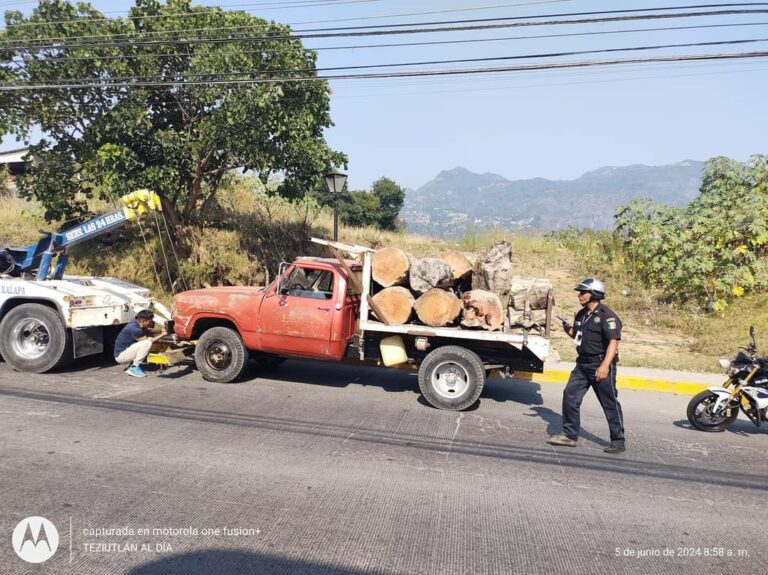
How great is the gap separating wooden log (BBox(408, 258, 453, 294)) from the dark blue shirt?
14.0ft

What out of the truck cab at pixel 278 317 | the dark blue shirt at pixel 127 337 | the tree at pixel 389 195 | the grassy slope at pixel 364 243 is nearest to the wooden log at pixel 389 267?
the truck cab at pixel 278 317

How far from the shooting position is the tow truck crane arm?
8.77 metres

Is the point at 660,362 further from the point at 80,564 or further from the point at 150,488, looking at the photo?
the point at 80,564

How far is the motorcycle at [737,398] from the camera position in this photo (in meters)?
6.61

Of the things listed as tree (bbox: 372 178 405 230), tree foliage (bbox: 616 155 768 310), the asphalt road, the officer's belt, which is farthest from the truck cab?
tree (bbox: 372 178 405 230)

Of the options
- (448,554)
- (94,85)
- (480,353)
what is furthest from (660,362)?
(94,85)

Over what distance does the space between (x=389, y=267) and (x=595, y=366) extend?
10.0 feet

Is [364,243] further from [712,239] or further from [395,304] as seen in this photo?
[395,304]

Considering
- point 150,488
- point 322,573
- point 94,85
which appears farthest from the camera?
point 94,85

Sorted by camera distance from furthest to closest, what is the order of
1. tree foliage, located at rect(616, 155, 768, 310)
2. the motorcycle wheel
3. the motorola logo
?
tree foliage, located at rect(616, 155, 768, 310)
the motorcycle wheel
the motorola logo

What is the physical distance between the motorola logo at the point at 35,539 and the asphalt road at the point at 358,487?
49 millimetres

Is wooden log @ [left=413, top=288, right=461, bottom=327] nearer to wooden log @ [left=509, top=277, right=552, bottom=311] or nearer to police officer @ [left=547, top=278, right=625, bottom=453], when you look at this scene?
wooden log @ [left=509, top=277, right=552, bottom=311]

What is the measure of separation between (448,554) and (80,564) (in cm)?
235

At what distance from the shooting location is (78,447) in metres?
5.41
